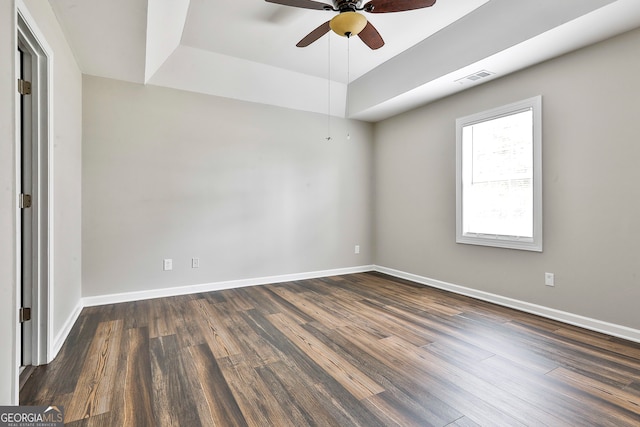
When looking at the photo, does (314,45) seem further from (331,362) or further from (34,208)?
(331,362)

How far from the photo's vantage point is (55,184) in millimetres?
2293

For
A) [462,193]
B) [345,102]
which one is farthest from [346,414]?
[345,102]

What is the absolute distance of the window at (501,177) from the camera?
3123 mm

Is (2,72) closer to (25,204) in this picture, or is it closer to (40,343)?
(25,204)

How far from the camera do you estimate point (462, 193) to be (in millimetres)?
3855

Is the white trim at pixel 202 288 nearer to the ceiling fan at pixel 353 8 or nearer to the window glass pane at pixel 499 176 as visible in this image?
the window glass pane at pixel 499 176

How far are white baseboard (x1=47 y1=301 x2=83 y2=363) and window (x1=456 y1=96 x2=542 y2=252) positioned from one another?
4061mm

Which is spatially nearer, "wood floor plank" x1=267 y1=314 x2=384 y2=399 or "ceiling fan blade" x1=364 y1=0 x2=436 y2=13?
"wood floor plank" x1=267 y1=314 x2=384 y2=399

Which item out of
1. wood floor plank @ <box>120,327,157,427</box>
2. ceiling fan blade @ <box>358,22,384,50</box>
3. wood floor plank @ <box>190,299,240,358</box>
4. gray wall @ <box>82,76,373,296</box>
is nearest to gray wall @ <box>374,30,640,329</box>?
ceiling fan blade @ <box>358,22,384,50</box>

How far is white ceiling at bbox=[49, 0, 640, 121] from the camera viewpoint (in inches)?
94.0

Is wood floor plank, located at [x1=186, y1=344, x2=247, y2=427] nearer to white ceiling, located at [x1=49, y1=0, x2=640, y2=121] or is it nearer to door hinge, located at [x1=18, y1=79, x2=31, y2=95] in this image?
door hinge, located at [x1=18, y1=79, x2=31, y2=95]

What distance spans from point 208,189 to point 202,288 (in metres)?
1.26

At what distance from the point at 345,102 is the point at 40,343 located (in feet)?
14.6

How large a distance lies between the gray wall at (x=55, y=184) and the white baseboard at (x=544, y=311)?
3963 millimetres
